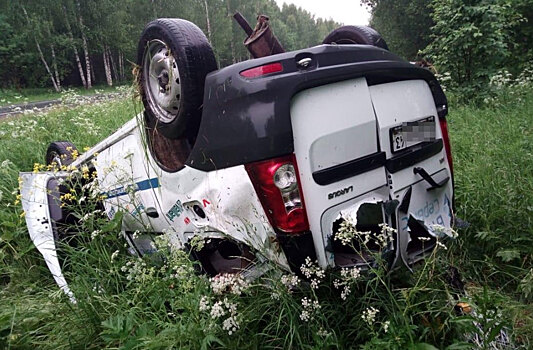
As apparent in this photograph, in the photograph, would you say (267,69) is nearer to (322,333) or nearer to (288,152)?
(288,152)

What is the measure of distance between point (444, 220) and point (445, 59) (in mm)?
6156

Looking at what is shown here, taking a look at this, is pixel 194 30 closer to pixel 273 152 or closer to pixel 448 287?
pixel 273 152

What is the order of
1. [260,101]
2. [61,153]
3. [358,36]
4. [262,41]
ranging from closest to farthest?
1. [260,101]
2. [262,41]
3. [358,36]
4. [61,153]

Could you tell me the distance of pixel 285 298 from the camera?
1.70 meters

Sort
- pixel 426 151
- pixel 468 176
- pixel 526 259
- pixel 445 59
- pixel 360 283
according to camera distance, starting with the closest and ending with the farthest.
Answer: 1. pixel 360 283
2. pixel 426 151
3. pixel 526 259
4. pixel 468 176
5. pixel 445 59

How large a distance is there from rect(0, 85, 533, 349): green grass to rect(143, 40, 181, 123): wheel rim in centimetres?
29

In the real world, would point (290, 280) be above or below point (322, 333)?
above

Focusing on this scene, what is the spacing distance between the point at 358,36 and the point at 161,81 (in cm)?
155

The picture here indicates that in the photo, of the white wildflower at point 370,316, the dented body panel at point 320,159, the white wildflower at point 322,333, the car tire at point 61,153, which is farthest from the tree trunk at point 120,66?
the white wildflower at point 370,316

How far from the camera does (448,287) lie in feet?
6.02

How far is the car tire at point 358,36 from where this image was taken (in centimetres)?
264

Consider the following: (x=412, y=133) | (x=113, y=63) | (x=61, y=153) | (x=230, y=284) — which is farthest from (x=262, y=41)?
(x=113, y=63)

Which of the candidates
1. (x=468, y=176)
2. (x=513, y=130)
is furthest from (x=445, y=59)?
(x=468, y=176)

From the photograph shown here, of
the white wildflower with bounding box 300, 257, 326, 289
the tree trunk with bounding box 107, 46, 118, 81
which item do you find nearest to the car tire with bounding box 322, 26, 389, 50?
the white wildflower with bounding box 300, 257, 326, 289
